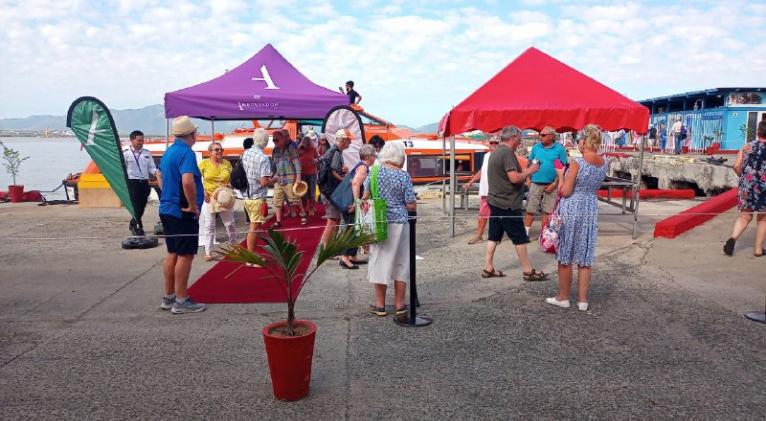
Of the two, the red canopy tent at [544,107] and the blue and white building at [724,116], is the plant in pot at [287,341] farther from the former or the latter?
the blue and white building at [724,116]

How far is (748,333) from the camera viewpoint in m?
4.73

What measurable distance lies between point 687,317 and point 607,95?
453 cm

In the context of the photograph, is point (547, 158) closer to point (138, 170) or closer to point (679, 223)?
point (679, 223)

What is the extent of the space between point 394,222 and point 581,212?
1.71 meters

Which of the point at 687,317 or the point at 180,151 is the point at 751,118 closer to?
the point at 687,317

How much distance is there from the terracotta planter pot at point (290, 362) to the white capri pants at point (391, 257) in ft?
4.76

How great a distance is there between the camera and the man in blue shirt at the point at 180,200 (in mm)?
5047

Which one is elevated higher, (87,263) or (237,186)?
(237,186)

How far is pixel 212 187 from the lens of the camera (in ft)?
25.2

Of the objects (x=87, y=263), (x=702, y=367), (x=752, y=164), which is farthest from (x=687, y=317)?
(x=87, y=263)

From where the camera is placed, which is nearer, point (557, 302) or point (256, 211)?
point (557, 302)

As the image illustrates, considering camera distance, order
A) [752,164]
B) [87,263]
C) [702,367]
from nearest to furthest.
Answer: [702,367] < [752,164] < [87,263]

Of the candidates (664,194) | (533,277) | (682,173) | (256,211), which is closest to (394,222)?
(533,277)

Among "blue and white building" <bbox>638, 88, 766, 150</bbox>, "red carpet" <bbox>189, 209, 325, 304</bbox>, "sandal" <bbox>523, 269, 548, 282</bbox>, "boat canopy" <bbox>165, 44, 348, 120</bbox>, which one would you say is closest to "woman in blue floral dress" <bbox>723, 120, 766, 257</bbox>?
"sandal" <bbox>523, 269, 548, 282</bbox>
